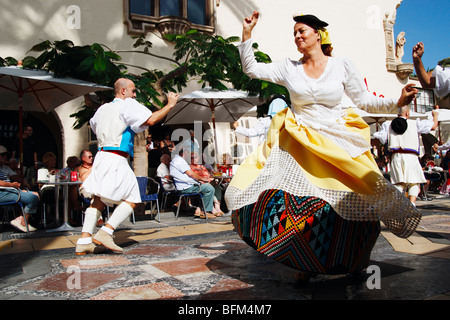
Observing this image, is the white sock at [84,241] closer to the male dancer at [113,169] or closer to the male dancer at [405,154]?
the male dancer at [113,169]

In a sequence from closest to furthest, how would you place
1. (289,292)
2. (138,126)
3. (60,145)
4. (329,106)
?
(289,292)
(329,106)
(138,126)
(60,145)

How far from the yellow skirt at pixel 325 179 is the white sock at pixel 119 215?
6.09ft

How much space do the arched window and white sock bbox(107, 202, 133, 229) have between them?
777cm

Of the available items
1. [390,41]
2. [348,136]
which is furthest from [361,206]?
[390,41]

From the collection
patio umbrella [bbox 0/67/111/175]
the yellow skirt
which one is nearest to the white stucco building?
patio umbrella [bbox 0/67/111/175]

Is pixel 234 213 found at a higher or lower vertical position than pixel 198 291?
higher

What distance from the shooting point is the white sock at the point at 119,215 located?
4102 millimetres

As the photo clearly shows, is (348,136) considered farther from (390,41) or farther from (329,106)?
(390,41)

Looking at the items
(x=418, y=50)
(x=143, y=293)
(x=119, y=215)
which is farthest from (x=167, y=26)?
(x=143, y=293)

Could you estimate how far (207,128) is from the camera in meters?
12.5

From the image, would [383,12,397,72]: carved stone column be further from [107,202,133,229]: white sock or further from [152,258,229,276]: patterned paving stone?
[152,258,229,276]: patterned paving stone

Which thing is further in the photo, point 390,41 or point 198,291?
point 390,41

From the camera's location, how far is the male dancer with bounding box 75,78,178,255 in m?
4.07

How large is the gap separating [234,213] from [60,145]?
30.5 feet
